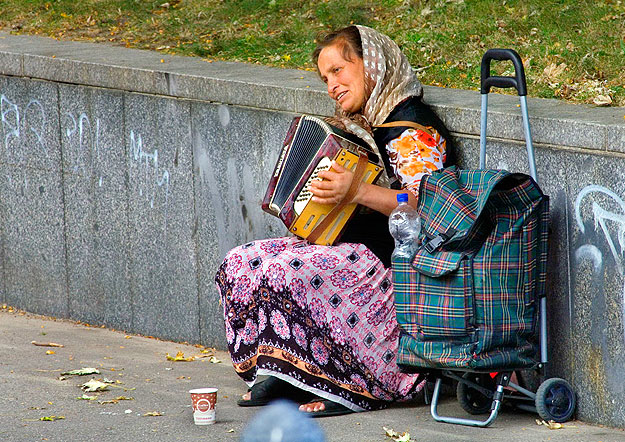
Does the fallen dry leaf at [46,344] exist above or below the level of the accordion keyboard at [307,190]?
below

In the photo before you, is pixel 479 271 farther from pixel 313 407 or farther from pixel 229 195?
pixel 229 195

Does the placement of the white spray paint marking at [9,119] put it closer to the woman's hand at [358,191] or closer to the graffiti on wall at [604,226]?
the woman's hand at [358,191]

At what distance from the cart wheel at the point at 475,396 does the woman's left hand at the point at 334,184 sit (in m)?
0.93

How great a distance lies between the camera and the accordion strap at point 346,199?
196 inches

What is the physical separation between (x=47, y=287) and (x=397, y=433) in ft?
11.2

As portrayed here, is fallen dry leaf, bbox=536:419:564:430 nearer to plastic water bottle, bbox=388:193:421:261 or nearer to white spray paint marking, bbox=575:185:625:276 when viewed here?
white spray paint marking, bbox=575:185:625:276

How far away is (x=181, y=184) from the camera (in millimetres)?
6488

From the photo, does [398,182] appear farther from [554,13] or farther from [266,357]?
[554,13]

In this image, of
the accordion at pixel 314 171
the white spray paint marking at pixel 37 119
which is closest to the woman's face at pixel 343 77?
the accordion at pixel 314 171

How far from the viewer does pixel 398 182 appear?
5.09 m

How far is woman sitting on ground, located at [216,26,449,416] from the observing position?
5.01 m

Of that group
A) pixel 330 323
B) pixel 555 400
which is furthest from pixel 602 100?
pixel 330 323

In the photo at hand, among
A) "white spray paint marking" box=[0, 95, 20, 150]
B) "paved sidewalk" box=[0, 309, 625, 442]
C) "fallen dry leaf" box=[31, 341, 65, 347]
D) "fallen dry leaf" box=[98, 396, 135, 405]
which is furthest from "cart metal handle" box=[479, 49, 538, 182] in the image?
"white spray paint marking" box=[0, 95, 20, 150]

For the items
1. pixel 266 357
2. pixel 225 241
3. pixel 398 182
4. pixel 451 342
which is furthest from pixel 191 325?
pixel 451 342
